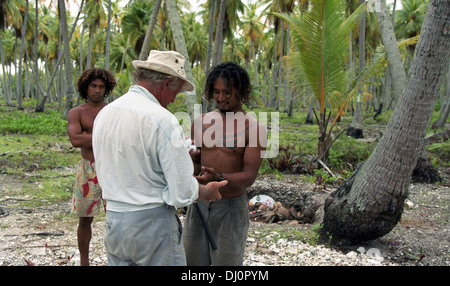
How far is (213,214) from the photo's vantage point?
257 centimetres

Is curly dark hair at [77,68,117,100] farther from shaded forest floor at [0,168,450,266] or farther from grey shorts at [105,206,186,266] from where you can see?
grey shorts at [105,206,186,266]

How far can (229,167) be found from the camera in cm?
263

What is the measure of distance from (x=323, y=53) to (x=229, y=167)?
5.39 metres

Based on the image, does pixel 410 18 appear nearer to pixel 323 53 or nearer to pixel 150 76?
pixel 323 53

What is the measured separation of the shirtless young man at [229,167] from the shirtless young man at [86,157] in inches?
48.6

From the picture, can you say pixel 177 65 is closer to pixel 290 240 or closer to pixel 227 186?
pixel 227 186

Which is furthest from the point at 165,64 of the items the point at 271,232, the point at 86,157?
the point at 271,232

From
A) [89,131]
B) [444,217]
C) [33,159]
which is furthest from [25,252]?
[33,159]

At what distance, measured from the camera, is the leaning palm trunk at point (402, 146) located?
3.61m

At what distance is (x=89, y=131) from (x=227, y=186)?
1750mm

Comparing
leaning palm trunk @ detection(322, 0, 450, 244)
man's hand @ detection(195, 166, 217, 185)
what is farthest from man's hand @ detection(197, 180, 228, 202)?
leaning palm trunk @ detection(322, 0, 450, 244)

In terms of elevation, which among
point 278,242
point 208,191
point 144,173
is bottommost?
point 278,242

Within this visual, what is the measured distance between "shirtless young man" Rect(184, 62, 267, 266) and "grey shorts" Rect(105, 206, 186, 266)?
56cm

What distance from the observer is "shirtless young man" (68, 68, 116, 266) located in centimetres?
344
